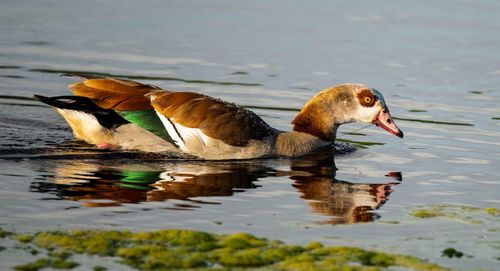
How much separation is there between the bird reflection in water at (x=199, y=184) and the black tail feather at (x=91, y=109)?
1.06m

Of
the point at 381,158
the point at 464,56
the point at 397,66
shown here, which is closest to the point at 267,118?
the point at 381,158

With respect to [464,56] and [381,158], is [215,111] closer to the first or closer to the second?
[381,158]

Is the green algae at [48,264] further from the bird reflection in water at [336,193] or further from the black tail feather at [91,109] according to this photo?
the black tail feather at [91,109]

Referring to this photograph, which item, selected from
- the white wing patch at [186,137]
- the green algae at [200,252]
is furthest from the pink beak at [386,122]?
the green algae at [200,252]

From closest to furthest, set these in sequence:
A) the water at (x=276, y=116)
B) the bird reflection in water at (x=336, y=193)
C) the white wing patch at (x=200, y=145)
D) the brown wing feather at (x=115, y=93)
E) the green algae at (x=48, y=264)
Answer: the green algae at (x=48, y=264) → the water at (x=276, y=116) → the bird reflection in water at (x=336, y=193) → the white wing patch at (x=200, y=145) → the brown wing feather at (x=115, y=93)

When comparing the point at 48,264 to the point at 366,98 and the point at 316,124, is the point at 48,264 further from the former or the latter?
the point at 366,98

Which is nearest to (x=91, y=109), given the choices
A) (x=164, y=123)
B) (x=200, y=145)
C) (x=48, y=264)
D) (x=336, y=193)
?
(x=164, y=123)

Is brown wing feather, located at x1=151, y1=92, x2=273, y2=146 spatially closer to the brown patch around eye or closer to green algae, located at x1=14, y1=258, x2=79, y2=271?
the brown patch around eye

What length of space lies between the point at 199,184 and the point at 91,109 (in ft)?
8.40

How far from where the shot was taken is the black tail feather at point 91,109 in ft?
44.0

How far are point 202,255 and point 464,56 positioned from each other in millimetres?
12185

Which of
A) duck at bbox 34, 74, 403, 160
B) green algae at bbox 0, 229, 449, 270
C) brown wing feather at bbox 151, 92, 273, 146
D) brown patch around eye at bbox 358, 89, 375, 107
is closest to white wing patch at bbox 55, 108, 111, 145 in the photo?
duck at bbox 34, 74, 403, 160

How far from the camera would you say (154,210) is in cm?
992

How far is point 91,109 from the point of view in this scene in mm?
13422
